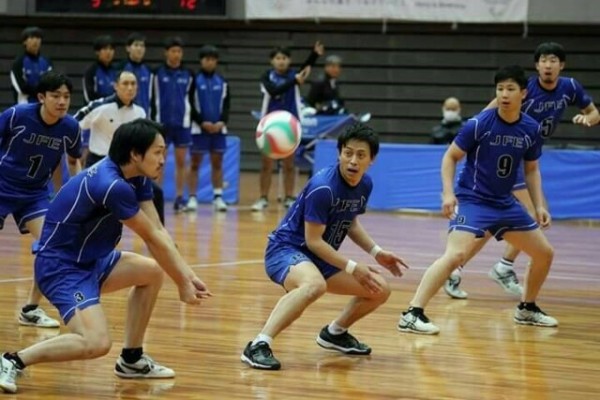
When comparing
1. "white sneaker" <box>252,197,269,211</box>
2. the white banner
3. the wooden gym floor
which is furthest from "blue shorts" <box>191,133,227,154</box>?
the white banner


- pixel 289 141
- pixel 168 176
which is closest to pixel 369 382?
pixel 289 141

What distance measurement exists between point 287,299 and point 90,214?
129 centimetres

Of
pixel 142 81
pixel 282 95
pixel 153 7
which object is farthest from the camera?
pixel 153 7

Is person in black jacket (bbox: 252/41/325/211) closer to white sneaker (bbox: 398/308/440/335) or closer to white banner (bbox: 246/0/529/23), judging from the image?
white banner (bbox: 246/0/529/23)

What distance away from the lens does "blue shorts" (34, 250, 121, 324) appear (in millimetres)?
6031

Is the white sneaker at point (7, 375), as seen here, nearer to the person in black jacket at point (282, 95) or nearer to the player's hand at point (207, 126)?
the player's hand at point (207, 126)

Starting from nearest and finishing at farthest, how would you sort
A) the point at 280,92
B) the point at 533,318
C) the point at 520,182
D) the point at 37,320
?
the point at 37,320, the point at 533,318, the point at 520,182, the point at 280,92

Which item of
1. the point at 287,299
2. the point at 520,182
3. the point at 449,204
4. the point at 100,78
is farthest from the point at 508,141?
the point at 100,78

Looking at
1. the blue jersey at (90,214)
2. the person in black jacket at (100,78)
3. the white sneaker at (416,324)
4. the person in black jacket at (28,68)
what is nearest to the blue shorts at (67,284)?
the blue jersey at (90,214)

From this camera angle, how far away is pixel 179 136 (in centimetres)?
1655

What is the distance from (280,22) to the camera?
23453 mm

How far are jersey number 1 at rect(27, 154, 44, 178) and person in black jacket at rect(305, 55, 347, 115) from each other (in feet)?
38.0

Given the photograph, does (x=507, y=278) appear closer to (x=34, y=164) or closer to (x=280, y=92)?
(x=34, y=164)

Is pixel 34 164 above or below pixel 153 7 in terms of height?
below
